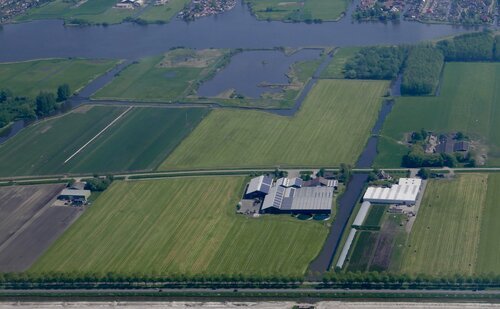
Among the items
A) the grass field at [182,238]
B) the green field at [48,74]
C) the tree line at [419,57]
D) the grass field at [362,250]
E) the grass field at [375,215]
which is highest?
the tree line at [419,57]

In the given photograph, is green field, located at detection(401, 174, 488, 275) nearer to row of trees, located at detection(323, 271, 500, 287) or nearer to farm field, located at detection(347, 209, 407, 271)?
farm field, located at detection(347, 209, 407, 271)

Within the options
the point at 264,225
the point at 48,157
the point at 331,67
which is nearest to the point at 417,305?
the point at 264,225

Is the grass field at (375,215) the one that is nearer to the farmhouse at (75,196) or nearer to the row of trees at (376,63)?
the farmhouse at (75,196)

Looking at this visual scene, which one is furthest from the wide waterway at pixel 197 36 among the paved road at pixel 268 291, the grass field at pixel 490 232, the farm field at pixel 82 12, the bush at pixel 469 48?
the paved road at pixel 268 291

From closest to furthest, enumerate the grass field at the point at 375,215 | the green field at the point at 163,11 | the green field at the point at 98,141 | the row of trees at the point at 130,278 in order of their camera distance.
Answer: the row of trees at the point at 130,278
the grass field at the point at 375,215
the green field at the point at 98,141
the green field at the point at 163,11

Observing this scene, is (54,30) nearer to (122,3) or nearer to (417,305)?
(122,3)

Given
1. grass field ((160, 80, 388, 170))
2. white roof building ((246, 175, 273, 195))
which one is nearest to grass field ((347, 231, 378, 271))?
white roof building ((246, 175, 273, 195))
